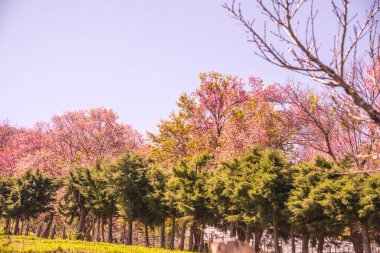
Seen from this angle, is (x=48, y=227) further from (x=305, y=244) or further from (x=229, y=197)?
(x=305, y=244)

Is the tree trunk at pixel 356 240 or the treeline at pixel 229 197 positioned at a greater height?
Answer: the treeline at pixel 229 197

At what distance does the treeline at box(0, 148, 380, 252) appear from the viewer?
18344 mm

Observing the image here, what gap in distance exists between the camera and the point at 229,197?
23062 mm

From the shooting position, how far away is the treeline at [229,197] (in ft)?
60.2

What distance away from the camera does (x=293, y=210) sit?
19.0 metres

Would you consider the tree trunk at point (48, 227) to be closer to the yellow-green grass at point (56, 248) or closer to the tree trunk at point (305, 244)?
the yellow-green grass at point (56, 248)

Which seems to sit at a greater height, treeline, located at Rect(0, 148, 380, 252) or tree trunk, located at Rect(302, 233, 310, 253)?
treeline, located at Rect(0, 148, 380, 252)

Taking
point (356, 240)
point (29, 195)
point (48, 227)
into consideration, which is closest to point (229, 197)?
point (356, 240)

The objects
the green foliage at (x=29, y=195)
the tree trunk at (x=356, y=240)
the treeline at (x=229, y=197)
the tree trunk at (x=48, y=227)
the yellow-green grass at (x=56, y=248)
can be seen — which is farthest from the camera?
the tree trunk at (x=48, y=227)

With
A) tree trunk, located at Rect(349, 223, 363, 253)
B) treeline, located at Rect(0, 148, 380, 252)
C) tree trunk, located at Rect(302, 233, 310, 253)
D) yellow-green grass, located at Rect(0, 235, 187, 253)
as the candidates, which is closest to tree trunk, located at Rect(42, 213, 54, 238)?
treeline, located at Rect(0, 148, 380, 252)

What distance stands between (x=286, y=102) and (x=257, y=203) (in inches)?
471

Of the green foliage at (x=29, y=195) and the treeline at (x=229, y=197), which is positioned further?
the green foliage at (x=29, y=195)

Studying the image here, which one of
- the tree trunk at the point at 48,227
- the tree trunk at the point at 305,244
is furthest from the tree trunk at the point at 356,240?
the tree trunk at the point at 48,227

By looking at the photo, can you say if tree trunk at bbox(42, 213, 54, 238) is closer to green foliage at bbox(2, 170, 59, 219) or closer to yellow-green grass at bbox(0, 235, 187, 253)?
green foliage at bbox(2, 170, 59, 219)
